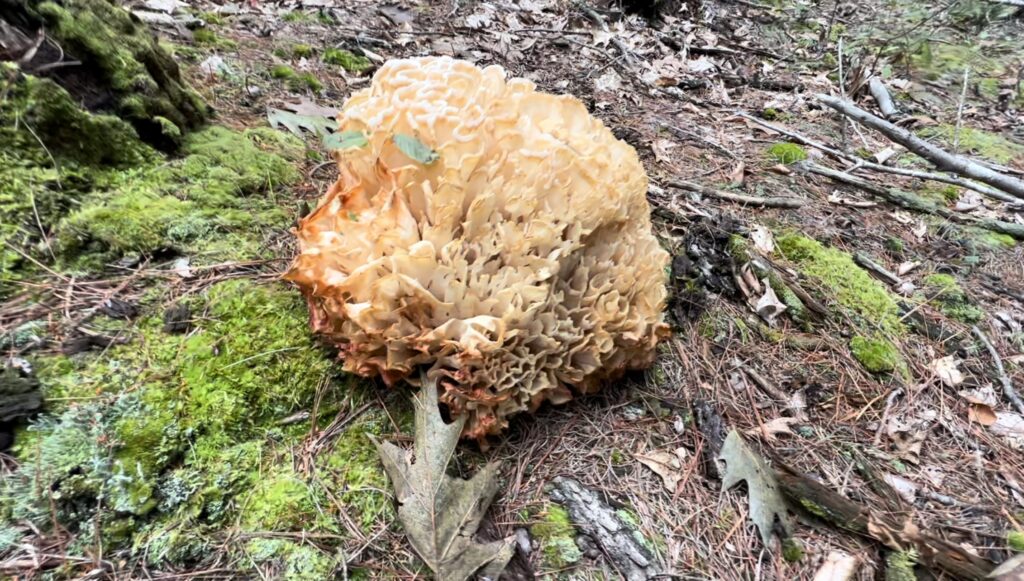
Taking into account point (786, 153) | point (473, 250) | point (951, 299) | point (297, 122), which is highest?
point (297, 122)

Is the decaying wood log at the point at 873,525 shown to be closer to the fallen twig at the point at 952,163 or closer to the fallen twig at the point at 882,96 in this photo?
the fallen twig at the point at 952,163

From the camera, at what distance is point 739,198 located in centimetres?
450

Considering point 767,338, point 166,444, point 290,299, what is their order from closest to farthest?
1. point 166,444
2. point 290,299
3. point 767,338

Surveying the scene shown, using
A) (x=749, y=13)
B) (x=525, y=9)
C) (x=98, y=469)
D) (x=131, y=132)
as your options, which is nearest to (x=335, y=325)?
(x=98, y=469)

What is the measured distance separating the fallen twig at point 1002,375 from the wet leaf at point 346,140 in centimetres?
391

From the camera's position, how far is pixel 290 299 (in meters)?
2.78

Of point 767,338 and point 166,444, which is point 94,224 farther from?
point 767,338

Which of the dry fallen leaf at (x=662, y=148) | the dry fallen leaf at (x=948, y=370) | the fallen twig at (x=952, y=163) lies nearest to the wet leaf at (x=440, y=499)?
the dry fallen leaf at (x=948, y=370)

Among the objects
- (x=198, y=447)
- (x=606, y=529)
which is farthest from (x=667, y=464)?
(x=198, y=447)

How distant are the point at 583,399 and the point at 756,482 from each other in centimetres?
92

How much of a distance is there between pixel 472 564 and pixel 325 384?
1.11m

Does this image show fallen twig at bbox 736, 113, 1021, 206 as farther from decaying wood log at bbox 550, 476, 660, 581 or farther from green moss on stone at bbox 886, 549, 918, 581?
decaying wood log at bbox 550, 476, 660, 581

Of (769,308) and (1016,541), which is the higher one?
(769,308)

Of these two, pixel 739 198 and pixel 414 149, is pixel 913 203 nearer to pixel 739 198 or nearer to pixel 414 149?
pixel 739 198
